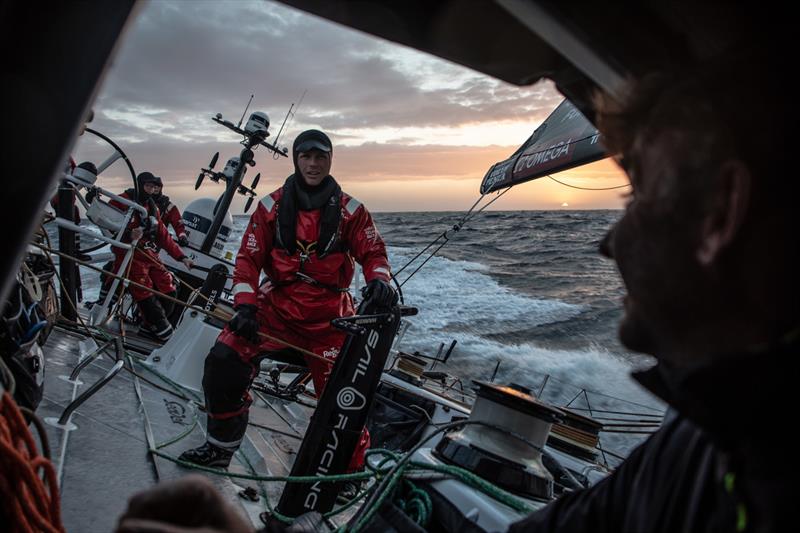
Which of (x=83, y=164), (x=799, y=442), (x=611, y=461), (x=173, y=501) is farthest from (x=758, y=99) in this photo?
(x=83, y=164)

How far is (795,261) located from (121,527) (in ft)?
3.10

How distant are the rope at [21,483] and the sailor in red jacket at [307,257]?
6.61 ft

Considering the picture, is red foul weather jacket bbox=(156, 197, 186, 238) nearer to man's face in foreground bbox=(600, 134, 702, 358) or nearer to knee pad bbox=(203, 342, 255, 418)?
knee pad bbox=(203, 342, 255, 418)

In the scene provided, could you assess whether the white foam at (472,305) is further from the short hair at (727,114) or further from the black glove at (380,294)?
the short hair at (727,114)

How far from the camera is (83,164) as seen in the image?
6602 millimetres

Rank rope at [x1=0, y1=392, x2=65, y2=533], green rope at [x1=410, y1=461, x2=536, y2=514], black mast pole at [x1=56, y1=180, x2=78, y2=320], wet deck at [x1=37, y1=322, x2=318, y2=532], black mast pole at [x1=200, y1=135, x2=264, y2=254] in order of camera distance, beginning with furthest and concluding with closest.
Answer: black mast pole at [x1=200, y1=135, x2=264, y2=254] → black mast pole at [x1=56, y1=180, x2=78, y2=320] → wet deck at [x1=37, y1=322, x2=318, y2=532] → green rope at [x1=410, y1=461, x2=536, y2=514] → rope at [x1=0, y1=392, x2=65, y2=533]

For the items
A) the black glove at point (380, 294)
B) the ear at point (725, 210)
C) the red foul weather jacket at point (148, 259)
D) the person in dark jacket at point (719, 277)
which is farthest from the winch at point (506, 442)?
the red foul weather jacket at point (148, 259)

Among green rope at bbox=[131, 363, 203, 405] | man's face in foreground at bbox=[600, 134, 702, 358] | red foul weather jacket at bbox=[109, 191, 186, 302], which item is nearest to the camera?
man's face in foreground at bbox=[600, 134, 702, 358]

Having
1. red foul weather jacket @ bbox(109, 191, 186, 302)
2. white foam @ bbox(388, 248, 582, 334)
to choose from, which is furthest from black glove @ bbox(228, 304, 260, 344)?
white foam @ bbox(388, 248, 582, 334)

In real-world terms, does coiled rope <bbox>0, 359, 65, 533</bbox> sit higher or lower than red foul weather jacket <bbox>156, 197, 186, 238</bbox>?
lower

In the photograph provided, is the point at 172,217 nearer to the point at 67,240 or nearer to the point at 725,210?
the point at 67,240

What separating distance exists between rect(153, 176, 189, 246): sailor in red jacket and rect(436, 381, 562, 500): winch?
7873mm

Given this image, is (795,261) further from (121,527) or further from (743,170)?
(121,527)

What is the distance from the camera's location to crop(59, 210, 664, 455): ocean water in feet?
32.9
